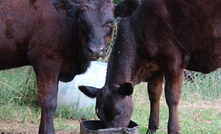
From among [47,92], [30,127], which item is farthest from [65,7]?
[30,127]

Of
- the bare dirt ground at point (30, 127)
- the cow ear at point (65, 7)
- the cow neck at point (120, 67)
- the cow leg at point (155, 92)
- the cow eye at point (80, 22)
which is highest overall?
the cow ear at point (65, 7)

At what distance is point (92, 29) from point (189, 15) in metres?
1.78

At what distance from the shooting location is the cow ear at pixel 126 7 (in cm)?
551

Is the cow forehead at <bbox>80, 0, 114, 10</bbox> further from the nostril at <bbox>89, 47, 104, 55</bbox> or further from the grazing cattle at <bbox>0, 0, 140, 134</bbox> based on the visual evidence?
the nostril at <bbox>89, 47, 104, 55</bbox>

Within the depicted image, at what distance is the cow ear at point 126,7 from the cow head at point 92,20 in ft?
0.13

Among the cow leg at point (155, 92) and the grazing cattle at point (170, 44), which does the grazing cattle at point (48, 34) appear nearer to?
the grazing cattle at point (170, 44)

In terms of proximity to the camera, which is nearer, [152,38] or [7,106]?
[152,38]

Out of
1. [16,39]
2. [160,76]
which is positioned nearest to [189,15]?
[160,76]

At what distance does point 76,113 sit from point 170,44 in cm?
262

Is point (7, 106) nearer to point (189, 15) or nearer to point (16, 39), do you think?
point (16, 39)

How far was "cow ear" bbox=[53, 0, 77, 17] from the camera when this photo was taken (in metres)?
5.25

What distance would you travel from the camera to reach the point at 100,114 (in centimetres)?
538

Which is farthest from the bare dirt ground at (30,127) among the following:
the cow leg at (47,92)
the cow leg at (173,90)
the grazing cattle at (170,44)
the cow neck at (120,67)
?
the cow leg at (173,90)

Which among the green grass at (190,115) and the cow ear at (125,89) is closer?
the cow ear at (125,89)
